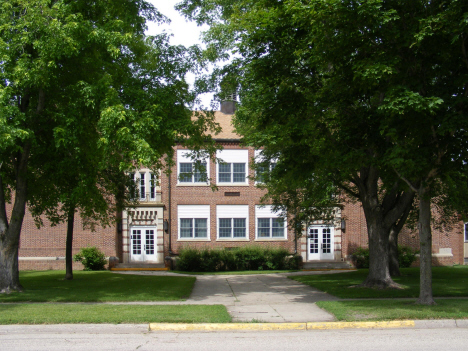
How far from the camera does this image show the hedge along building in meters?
31.3

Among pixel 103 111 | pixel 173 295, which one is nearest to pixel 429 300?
pixel 173 295

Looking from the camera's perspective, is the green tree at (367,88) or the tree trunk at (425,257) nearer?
the green tree at (367,88)

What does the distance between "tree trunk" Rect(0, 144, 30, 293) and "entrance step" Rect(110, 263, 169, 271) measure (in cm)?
1469

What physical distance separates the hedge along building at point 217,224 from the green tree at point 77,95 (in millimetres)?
14482

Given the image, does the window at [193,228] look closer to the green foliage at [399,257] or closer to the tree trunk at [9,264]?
the green foliage at [399,257]

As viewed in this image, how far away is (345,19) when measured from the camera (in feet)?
36.0

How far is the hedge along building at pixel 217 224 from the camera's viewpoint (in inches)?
1231

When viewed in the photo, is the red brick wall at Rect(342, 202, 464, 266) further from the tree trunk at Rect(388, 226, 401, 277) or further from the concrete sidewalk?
the concrete sidewalk

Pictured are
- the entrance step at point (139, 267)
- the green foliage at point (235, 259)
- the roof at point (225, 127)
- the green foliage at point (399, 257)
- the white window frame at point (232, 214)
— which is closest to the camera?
the green foliage at point (235, 259)

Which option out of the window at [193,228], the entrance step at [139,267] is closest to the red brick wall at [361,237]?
the window at [193,228]

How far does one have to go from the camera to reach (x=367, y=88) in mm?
12227

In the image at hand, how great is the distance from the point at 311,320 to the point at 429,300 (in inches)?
131

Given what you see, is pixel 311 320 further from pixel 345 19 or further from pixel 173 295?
pixel 345 19

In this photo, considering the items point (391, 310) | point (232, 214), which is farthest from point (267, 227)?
point (391, 310)
